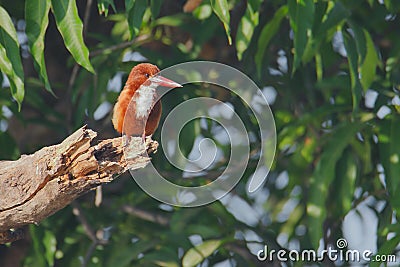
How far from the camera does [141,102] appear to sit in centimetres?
294

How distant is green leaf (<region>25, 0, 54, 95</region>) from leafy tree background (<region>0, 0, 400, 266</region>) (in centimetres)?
50

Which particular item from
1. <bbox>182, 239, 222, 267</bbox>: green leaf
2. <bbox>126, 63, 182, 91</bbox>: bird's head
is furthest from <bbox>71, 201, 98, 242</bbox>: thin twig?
<bbox>126, 63, 182, 91</bbox>: bird's head

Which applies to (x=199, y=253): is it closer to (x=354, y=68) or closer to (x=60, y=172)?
(x=354, y=68)

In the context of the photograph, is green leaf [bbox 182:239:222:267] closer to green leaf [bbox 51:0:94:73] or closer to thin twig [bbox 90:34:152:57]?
thin twig [bbox 90:34:152:57]

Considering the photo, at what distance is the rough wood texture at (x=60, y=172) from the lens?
2445 mm

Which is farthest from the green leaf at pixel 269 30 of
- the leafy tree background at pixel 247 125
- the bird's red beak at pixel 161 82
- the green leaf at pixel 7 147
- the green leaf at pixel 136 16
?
the green leaf at pixel 7 147

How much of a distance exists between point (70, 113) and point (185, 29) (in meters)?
0.65

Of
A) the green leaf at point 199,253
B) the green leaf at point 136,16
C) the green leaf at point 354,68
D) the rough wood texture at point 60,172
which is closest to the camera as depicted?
the rough wood texture at point 60,172

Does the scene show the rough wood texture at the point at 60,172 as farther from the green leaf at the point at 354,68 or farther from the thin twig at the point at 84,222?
the thin twig at the point at 84,222

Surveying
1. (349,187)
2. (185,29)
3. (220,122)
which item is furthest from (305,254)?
(185,29)

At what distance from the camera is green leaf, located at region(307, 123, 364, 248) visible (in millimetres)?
3658

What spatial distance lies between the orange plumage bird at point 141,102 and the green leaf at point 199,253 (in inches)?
39.2

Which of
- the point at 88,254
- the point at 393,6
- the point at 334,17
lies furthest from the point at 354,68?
the point at 88,254

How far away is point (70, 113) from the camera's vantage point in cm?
418
